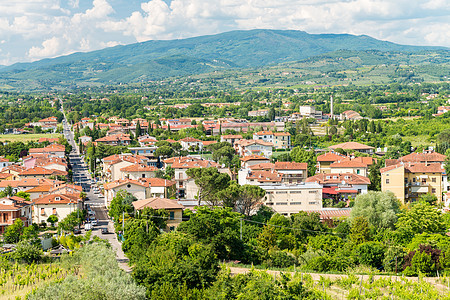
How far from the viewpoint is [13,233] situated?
31203mm

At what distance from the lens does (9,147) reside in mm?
67688

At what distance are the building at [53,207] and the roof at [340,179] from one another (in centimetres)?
1804

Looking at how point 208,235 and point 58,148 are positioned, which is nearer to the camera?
point 208,235

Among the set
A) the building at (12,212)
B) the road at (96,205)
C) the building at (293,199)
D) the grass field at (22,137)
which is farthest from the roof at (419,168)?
the grass field at (22,137)

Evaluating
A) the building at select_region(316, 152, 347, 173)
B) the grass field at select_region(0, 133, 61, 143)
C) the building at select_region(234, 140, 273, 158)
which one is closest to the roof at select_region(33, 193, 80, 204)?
the building at select_region(316, 152, 347, 173)

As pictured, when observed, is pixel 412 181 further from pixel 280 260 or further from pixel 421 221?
pixel 280 260

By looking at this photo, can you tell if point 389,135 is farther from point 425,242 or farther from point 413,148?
point 425,242

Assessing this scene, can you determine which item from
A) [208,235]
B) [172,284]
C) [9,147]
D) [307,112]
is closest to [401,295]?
[172,284]

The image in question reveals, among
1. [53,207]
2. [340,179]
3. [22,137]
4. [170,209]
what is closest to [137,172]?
[53,207]

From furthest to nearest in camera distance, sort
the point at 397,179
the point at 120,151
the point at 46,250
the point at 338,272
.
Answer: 1. the point at 120,151
2. the point at 397,179
3. the point at 46,250
4. the point at 338,272

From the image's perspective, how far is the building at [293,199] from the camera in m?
39.2

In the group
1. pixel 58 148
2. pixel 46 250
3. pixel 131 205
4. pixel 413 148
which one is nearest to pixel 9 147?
pixel 58 148

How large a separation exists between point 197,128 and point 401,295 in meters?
68.1

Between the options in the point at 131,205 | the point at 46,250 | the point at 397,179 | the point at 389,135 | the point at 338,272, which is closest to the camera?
the point at 338,272
